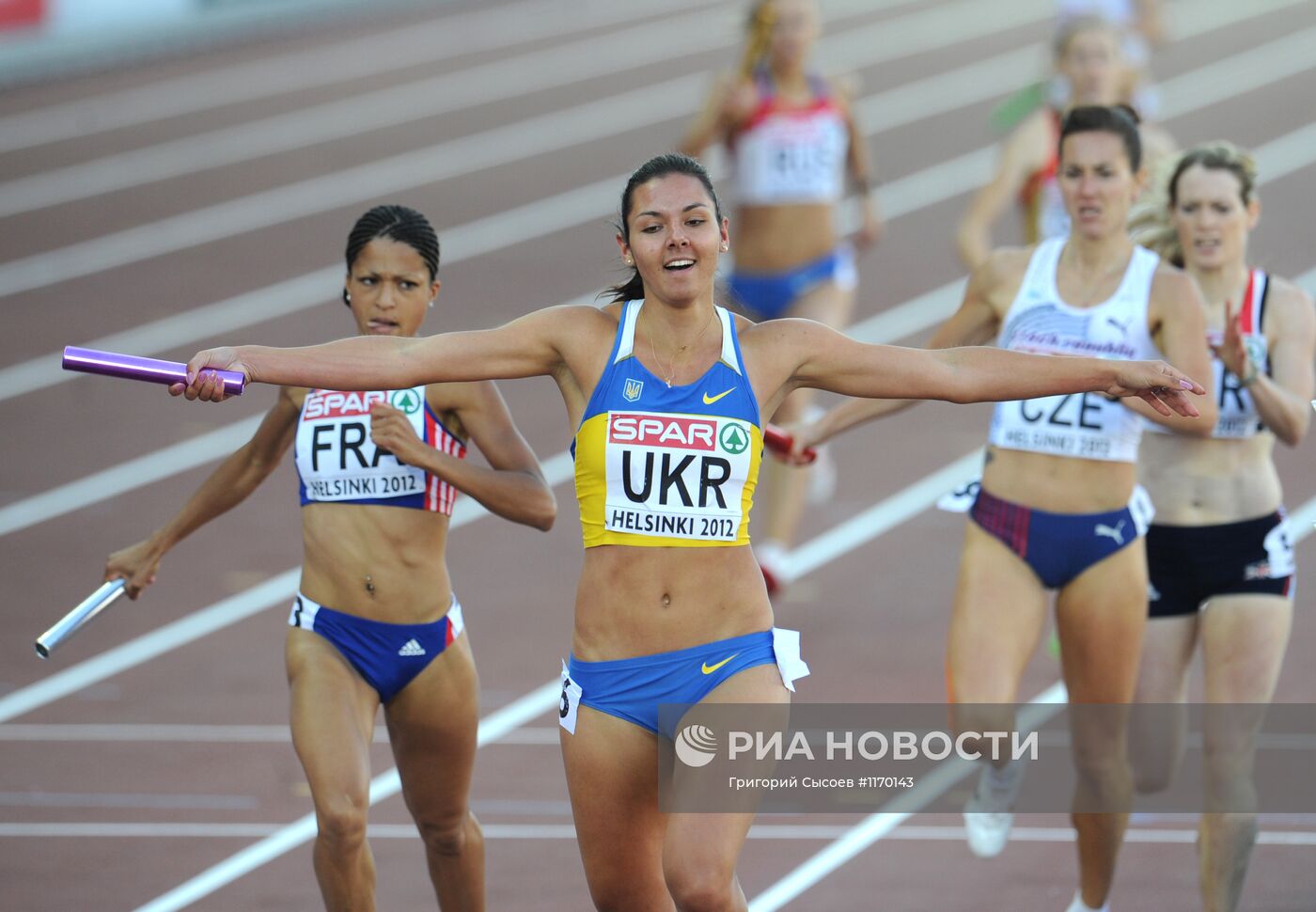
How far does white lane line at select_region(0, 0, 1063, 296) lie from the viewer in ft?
52.0

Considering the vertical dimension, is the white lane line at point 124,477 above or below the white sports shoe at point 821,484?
above

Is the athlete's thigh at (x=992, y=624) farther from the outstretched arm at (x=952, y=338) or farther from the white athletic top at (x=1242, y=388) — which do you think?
the white athletic top at (x=1242, y=388)

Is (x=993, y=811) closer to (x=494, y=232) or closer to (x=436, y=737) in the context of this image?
(x=436, y=737)

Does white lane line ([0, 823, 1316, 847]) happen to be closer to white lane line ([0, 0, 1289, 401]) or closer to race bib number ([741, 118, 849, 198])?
race bib number ([741, 118, 849, 198])

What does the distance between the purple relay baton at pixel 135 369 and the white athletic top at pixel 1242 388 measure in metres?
3.21

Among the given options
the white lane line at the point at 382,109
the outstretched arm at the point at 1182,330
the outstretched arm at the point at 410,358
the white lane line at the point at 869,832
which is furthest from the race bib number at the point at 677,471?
the white lane line at the point at 382,109

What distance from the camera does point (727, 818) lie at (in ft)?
15.2

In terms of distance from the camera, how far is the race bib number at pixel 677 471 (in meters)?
4.69

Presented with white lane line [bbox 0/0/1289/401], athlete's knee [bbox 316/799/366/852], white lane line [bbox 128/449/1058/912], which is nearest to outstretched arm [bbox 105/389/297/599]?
athlete's knee [bbox 316/799/366/852]

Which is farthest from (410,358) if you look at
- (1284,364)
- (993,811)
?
(1284,364)

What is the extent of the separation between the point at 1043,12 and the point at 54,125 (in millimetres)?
12124

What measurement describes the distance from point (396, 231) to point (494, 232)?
1115 cm

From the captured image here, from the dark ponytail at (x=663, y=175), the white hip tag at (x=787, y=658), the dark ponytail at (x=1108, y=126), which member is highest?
the dark ponytail at (x=1108, y=126)

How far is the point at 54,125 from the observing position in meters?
18.9
